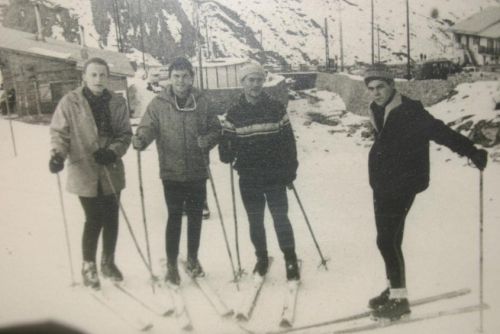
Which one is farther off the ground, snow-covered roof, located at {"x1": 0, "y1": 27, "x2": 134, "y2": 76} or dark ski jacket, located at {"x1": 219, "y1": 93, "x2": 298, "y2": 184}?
snow-covered roof, located at {"x1": 0, "y1": 27, "x2": 134, "y2": 76}

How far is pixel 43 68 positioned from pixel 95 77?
0.34 m

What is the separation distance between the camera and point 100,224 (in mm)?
2521

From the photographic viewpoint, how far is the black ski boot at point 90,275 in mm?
2527

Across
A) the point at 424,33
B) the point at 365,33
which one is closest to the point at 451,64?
the point at 424,33

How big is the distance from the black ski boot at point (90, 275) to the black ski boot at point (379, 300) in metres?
1.27

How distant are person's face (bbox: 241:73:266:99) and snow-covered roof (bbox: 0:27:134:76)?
51 cm

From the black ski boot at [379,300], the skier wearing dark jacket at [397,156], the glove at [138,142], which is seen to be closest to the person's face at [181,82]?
the glove at [138,142]

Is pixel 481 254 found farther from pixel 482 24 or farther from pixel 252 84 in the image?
pixel 252 84

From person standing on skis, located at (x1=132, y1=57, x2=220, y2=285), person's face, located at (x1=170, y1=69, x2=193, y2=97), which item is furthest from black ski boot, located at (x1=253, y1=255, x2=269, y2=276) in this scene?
person's face, located at (x1=170, y1=69, x2=193, y2=97)

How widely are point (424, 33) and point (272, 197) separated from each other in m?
1.05

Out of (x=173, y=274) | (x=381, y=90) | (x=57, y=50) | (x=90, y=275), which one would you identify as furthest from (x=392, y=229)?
(x=57, y=50)

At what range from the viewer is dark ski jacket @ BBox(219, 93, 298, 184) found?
2393 millimetres

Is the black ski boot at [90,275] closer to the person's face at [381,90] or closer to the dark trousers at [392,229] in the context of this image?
the dark trousers at [392,229]

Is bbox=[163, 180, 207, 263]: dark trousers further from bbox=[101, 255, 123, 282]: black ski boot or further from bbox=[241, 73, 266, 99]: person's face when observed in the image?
bbox=[241, 73, 266, 99]: person's face
